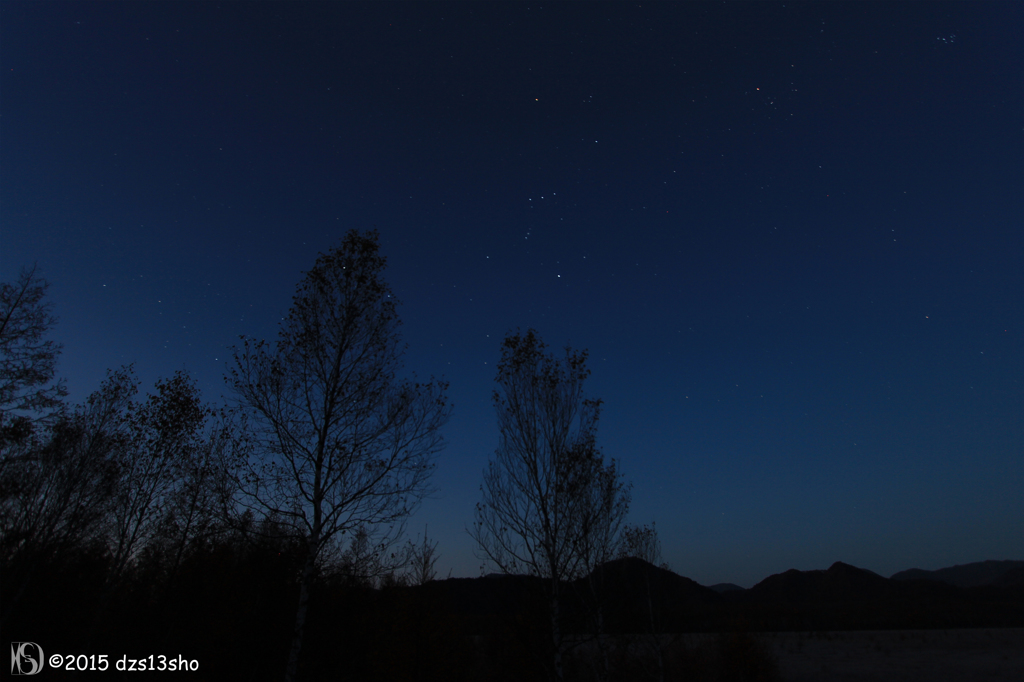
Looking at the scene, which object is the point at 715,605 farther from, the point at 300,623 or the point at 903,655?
the point at 300,623

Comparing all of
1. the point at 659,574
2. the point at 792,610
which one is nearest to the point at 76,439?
the point at 659,574

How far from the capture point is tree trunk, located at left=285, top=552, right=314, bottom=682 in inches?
348

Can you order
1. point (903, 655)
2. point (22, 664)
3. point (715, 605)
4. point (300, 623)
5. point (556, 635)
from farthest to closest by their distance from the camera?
point (715, 605)
point (903, 655)
point (22, 664)
point (556, 635)
point (300, 623)

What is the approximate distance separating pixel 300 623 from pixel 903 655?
6733 cm

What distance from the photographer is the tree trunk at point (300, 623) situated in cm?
884

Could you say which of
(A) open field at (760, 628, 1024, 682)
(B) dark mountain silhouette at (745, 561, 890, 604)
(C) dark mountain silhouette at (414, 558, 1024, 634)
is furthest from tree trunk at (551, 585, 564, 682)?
(B) dark mountain silhouette at (745, 561, 890, 604)

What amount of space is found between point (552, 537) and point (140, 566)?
21.9m

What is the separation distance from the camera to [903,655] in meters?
48.7

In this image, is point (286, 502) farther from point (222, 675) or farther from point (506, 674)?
point (506, 674)

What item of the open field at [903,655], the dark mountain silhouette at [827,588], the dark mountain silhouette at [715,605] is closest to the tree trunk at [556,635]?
the dark mountain silhouette at [715,605]

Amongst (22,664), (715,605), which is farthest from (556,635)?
(715,605)

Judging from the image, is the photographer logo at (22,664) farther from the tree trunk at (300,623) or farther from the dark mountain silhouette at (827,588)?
the dark mountain silhouette at (827,588)

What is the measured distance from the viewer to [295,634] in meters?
9.11

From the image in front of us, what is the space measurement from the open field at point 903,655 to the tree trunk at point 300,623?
47878mm
